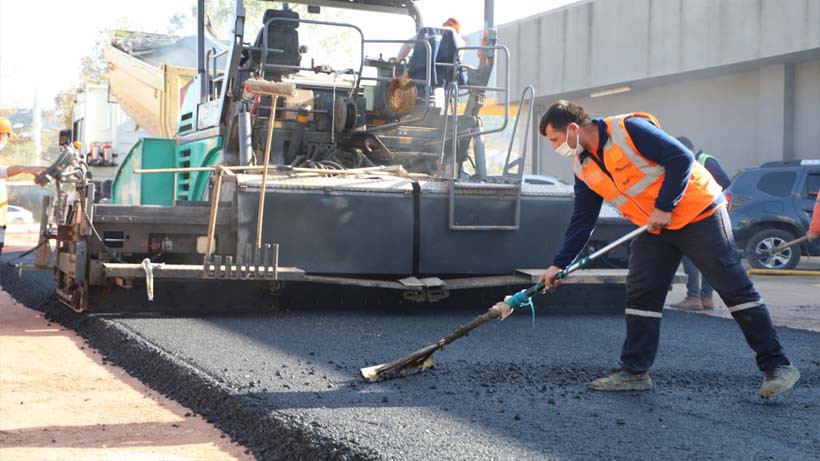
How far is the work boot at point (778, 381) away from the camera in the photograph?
14.3ft

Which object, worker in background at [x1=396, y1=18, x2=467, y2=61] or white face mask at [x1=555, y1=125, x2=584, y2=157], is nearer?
white face mask at [x1=555, y1=125, x2=584, y2=157]

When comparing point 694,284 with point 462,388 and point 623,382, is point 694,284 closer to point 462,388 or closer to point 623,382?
point 623,382

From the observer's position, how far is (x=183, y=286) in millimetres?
7023

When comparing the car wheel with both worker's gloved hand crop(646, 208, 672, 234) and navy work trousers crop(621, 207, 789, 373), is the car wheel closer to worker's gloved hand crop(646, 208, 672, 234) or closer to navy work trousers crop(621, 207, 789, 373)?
navy work trousers crop(621, 207, 789, 373)

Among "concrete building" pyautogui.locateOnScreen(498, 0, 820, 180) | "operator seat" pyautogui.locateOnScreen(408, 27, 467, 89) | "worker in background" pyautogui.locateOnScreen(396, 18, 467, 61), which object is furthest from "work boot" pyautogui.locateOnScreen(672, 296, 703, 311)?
"concrete building" pyautogui.locateOnScreen(498, 0, 820, 180)

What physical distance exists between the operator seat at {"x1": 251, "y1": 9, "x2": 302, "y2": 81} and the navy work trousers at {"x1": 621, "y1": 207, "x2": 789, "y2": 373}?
3.55 meters

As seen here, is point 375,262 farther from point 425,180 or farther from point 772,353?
point 772,353

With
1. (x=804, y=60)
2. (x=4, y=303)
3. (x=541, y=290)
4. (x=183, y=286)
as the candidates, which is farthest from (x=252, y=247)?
(x=804, y=60)

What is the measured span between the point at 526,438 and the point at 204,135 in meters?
5.13

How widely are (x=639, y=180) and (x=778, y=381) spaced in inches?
40.3

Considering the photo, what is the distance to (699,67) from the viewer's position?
1862 cm

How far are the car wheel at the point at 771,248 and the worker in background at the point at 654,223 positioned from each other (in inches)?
367

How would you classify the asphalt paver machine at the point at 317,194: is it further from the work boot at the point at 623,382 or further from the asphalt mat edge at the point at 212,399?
the work boot at the point at 623,382

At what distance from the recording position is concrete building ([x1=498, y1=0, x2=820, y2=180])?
57.3ft
